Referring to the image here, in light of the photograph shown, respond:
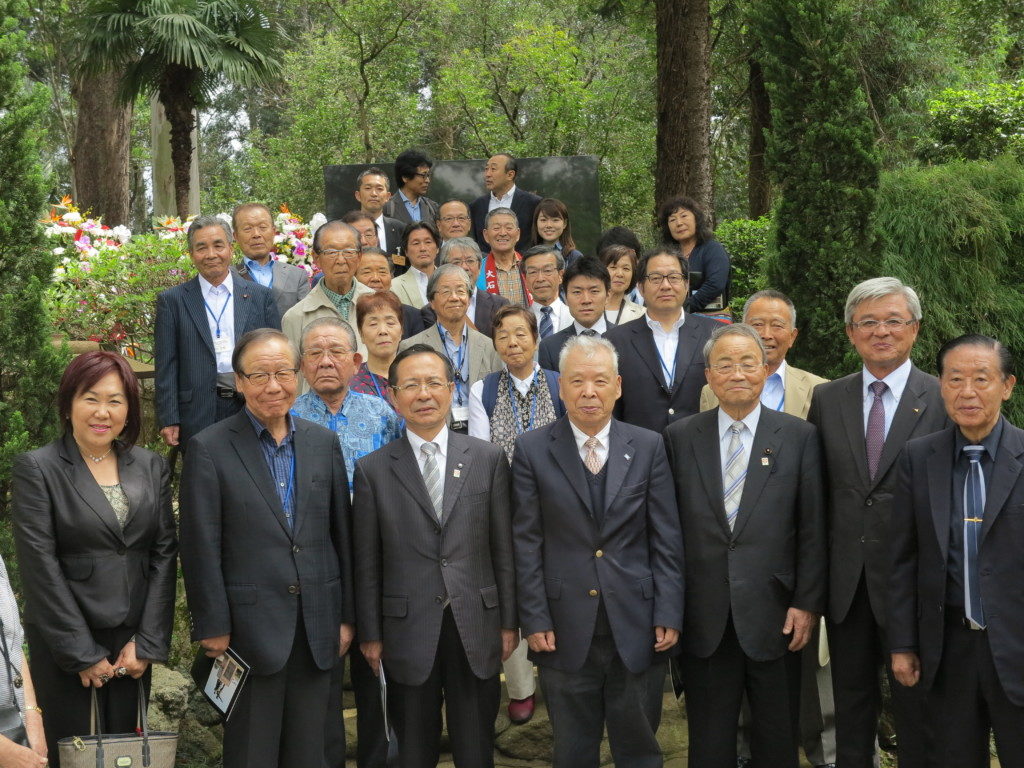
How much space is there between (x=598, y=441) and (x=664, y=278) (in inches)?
54.9

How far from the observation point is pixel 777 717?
4.16 metres

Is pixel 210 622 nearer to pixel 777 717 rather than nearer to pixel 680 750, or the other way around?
pixel 777 717

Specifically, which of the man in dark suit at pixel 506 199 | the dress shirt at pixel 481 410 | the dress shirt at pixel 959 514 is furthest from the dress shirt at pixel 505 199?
the dress shirt at pixel 959 514

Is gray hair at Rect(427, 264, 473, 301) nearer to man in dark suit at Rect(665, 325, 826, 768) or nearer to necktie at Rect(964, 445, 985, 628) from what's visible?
man in dark suit at Rect(665, 325, 826, 768)

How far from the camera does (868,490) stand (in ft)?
13.6

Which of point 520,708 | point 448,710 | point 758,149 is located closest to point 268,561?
point 448,710

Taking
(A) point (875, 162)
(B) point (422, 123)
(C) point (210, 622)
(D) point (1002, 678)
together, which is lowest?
(D) point (1002, 678)

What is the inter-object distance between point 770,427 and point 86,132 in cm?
1652

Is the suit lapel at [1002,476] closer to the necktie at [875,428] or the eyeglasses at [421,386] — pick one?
the necktie at [875,428]

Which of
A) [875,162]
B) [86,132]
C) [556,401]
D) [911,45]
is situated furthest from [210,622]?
[86,132]

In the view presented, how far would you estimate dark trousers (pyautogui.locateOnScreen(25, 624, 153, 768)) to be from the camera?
380cm

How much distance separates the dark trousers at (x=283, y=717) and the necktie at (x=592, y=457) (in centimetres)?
127

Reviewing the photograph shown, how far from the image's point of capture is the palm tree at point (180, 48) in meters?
11.5

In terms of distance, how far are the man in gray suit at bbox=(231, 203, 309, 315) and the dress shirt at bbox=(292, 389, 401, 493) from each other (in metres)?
1.88
